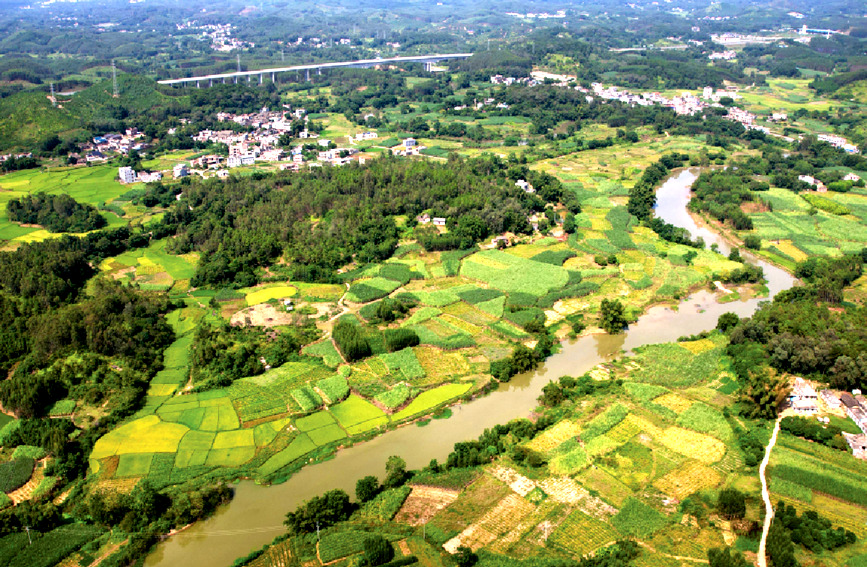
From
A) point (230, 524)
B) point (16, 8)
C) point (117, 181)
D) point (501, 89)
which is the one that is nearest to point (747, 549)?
point (230, 524)

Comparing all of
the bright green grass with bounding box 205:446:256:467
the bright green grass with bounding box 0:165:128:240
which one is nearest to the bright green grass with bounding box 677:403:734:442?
the bright green grass with bounding box 205:446:256:467

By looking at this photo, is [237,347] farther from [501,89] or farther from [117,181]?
[501,89]

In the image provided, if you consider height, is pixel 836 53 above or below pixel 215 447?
above

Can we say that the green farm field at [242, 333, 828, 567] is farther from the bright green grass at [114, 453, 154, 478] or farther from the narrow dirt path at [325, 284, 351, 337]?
the narrow dirt path at [325, 284, 351, 337]

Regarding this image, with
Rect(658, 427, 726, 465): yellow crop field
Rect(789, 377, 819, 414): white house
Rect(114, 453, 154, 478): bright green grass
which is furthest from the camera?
Rect(789, 377, 819, 414): white house

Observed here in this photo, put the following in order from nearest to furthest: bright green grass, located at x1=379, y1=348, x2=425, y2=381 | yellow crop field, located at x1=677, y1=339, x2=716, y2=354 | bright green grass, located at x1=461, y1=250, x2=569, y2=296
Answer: bright green grass, located at x1=379, y1=348, x2=425, y2=381 < yellow crop field, located at x1=677, y1=339, x2=716, y2=354 < bright green grass, located at x1=461, y1=250, x2=569, y2=296

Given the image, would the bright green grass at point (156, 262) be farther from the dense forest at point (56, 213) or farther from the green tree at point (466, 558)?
the green tree at point (466, 558)
